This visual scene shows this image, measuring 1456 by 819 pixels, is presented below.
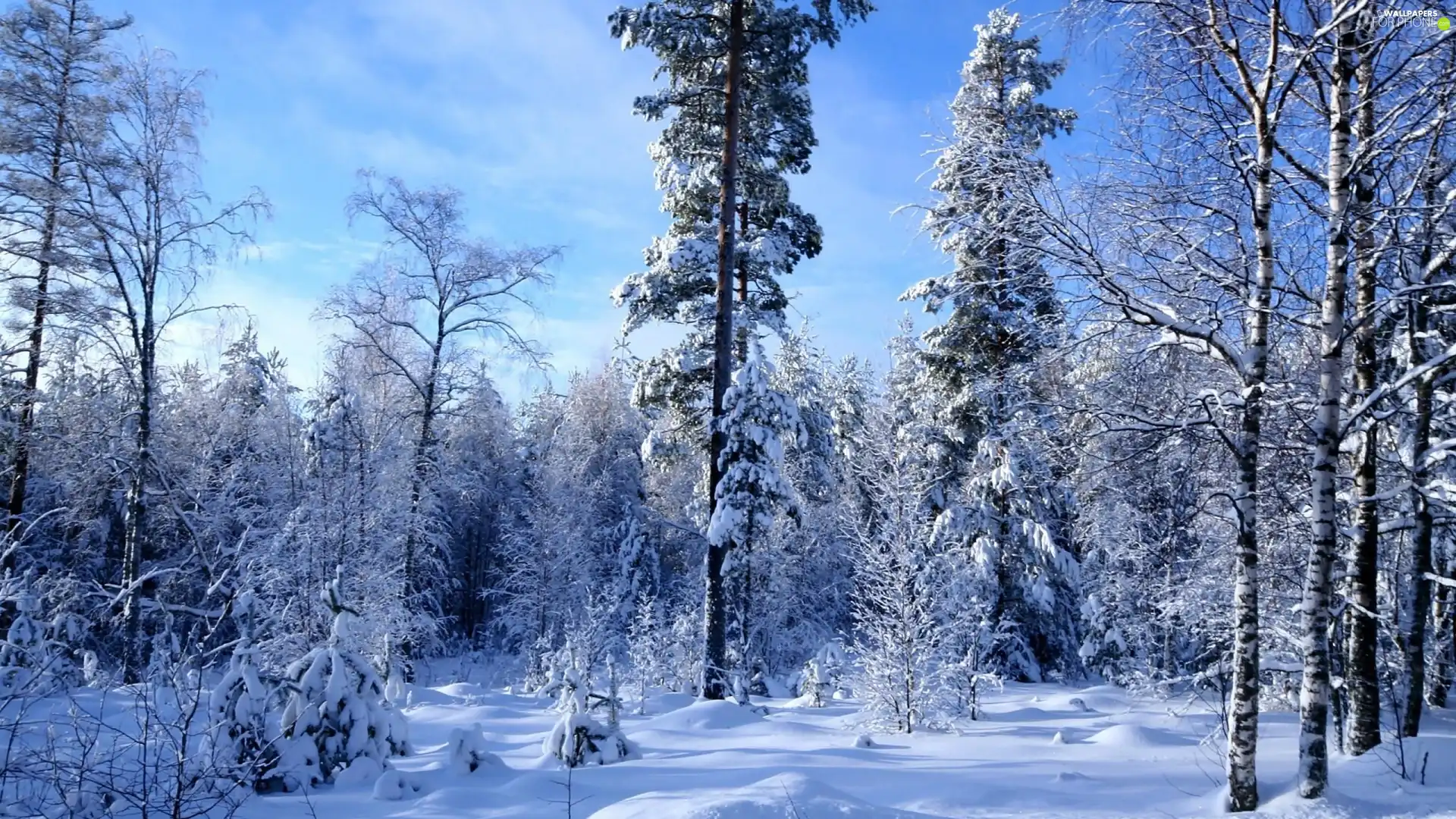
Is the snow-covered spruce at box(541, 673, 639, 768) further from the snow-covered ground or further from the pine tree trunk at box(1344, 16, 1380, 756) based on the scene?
the pine tree trunk at box(1344, 16, 1380, 756)

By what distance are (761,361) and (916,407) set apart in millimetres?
6787

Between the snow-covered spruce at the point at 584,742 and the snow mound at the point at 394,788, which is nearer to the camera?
the snow mound at the point at 394,788

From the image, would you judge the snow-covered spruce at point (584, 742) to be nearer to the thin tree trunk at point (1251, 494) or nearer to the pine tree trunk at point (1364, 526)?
the thin tree trunk at point (1251, 494)

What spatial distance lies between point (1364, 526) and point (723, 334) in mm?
8282

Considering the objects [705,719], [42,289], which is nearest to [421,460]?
[42,289]

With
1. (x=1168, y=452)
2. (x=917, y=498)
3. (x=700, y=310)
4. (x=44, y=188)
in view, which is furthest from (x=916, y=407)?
(x=44, y=188)

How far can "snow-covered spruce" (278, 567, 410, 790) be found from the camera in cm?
747

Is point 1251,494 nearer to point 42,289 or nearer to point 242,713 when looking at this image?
point 242,713

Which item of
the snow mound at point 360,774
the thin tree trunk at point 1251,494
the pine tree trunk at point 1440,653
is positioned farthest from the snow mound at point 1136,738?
the snow mound at point 360,774

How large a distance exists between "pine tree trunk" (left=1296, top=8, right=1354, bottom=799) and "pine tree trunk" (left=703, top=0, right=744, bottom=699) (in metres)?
7.80

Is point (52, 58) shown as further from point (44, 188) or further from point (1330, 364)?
point (1330, 364)

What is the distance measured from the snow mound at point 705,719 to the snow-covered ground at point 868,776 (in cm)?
3

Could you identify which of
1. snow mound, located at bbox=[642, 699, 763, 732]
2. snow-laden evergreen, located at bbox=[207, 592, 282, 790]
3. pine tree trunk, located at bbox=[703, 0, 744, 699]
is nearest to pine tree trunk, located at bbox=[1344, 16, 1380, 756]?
snow mound, located at bbox=[642, 699, 763, 732]

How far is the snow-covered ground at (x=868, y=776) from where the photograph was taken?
621 centimetres
